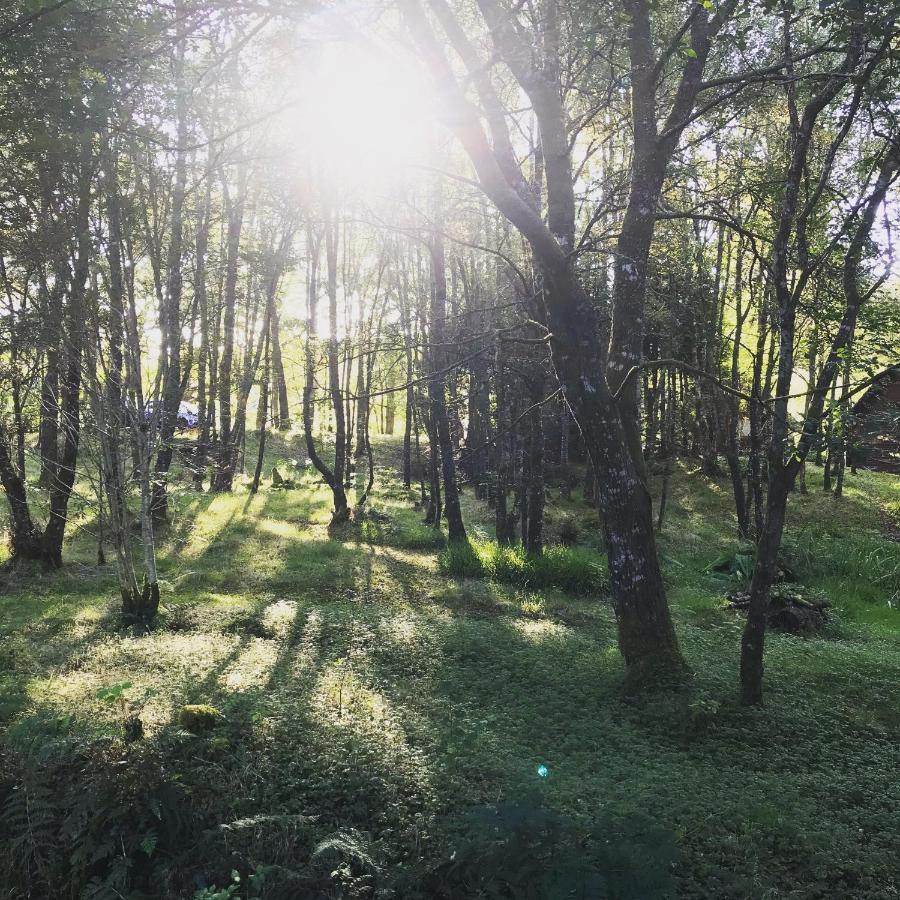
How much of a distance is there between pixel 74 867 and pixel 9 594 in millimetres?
5969

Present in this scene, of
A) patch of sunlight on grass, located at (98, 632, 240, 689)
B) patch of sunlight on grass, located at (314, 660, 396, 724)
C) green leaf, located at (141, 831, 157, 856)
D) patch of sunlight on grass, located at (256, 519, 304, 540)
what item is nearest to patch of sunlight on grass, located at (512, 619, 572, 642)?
patch of sunlight on grass, located at (314, 660, 396, 724)

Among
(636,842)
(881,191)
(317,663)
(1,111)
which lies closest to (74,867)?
(317,663)

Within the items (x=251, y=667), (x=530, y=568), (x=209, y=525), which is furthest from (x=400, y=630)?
(x=209, y=525)

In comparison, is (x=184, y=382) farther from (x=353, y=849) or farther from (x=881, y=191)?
(x=881, y=191)

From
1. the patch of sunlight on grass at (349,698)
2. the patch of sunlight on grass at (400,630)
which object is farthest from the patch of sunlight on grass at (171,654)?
the patch of sunlight on grass at (400,630)

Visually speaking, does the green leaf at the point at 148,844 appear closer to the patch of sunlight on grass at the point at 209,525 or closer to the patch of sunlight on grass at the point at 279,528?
the patch of sunlight on grass at the point at 209,525

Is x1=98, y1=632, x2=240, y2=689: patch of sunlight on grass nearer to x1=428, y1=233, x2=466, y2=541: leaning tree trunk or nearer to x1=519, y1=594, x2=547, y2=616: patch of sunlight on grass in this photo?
x1=519, y1=594, x2=547, y2=616: patch of sunlight on grass

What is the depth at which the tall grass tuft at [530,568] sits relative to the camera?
1108cm

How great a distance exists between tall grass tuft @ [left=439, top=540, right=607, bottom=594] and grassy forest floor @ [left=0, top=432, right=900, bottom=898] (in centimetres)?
172

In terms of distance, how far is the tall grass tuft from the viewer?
11.1m

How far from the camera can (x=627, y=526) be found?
239 inches

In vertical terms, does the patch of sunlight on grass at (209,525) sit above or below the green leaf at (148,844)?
above

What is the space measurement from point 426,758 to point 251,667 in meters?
2.58

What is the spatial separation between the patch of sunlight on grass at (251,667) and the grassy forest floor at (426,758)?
0.03m
